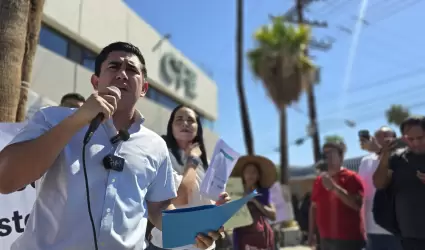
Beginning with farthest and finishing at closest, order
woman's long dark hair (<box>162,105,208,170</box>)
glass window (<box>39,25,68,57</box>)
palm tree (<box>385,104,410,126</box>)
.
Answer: palm tree (<box>385,104,410,126</box>) → glass window (<box>39,25,68,57</box>) → woman's long dark hair (<box>162,105,208,170</box>)

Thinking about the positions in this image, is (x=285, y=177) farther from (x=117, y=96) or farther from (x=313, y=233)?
(x=117, y=96)

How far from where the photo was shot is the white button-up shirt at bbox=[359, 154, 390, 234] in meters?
4.41

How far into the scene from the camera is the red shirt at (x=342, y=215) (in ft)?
14.3

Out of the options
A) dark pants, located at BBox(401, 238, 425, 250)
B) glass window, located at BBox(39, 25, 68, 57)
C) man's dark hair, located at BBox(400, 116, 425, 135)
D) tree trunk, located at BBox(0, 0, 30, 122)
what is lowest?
dark pants, located at BBox(401, 238, 425, 250)

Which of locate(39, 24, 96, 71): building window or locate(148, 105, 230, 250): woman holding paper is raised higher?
locate(39, 24, 96, 71): building window

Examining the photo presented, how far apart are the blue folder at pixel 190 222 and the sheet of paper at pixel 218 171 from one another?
1056 mm

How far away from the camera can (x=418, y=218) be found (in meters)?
3.32

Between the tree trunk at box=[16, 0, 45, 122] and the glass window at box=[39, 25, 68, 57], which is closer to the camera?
the tree trunk at box=[16, 0, 45, 122]

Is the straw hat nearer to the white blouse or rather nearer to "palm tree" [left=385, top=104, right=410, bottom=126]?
the white blouse

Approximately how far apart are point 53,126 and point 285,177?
51.1ft

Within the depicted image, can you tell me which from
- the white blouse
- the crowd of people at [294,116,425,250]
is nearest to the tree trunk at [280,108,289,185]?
the crowd of people at [294,116,425,250]

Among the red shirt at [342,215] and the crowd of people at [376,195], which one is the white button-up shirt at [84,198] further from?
the red shirt at [342,215]

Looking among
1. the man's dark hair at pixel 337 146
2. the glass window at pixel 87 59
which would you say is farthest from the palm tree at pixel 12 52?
the glass window at pixel 87 59

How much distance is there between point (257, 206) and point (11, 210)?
2255 mm
